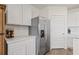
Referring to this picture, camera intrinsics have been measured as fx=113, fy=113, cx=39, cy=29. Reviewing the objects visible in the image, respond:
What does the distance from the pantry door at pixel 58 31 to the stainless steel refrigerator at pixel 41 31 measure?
0.07 m

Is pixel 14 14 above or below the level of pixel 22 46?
above

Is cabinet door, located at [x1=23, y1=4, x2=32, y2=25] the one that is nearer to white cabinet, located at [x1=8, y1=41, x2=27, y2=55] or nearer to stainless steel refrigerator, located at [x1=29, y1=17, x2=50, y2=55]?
stainless steel refrigerator, located at [x1=29, y1=17, x2=50, y2=55]

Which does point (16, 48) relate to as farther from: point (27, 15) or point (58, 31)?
point (58, 31)

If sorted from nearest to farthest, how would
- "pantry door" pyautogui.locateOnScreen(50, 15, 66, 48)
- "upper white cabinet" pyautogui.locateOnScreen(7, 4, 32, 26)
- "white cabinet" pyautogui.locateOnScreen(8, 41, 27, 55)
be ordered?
"white cabinet" pyautogui.locateOnScreen(8, 41, 27, 55), "upper white cabinet" pyautogui.locateOnScreen(7, 4, 32, 26), "pantry door" pyautogui.locateOnScreen(50, 15, 66, 48)

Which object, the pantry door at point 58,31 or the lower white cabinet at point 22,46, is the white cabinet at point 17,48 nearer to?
the lower white cabinet at point 22,46

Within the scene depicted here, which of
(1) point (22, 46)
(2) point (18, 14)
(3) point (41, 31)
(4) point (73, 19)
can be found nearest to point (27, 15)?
(2) point (18, 14)

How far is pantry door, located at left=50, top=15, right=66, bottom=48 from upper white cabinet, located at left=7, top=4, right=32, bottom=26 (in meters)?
0.33

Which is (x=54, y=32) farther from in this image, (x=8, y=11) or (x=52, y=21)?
(x=8, y=11)

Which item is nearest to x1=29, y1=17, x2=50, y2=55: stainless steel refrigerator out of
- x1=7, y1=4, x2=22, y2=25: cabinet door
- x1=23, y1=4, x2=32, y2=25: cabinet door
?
x1=23, y1=4, x2=32, y2=25: cabinet door

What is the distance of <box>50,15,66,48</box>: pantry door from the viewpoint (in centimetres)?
147

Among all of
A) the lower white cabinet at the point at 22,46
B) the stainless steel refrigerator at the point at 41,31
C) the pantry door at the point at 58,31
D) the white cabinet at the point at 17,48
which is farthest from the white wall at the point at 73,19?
the white cabinet at the point at 17,48

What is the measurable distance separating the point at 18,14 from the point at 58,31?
58 cm

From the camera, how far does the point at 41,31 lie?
1525mm

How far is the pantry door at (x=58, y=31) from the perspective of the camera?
1.47 meters
